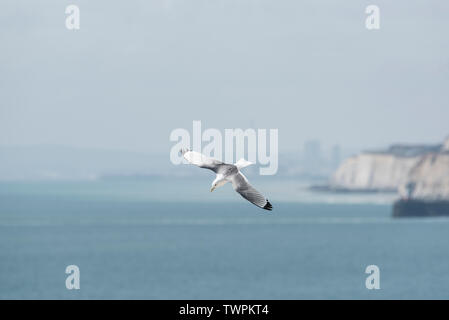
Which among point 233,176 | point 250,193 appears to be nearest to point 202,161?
point 233,176

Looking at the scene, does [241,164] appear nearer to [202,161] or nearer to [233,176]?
[233,176]

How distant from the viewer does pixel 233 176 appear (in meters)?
15.3

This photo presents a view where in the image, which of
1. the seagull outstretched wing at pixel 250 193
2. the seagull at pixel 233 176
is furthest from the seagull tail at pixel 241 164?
the seagull outstretched wing at pixel 250 193

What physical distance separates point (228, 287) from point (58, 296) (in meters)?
26.3

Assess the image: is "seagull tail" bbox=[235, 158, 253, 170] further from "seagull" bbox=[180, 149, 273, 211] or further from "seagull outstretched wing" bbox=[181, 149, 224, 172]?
"seagull outstretched wing" bbox=[181, 149, 224, 172]

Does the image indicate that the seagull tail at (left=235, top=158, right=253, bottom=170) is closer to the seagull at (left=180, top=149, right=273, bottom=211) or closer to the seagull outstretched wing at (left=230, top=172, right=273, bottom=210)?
the seagull at (left=180, top=149, right=273, bottom=211)

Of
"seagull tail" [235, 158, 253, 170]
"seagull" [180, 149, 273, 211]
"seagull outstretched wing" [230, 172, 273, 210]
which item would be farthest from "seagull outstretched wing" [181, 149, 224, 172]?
"seagull outstretched wing" [230, 172, 273, 210]

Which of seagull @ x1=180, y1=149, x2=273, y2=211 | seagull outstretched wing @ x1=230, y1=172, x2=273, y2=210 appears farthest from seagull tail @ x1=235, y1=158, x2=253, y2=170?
seagull outstretched wing @ x1=230, y1=172, x2=273, y2=210

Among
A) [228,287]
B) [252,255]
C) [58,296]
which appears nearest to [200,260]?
[252,255]

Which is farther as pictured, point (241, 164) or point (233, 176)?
point (241, 164)

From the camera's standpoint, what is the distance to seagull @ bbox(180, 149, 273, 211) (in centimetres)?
1510

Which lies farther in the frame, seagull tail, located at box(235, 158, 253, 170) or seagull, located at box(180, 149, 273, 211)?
seagull tail, located at box(235, 158, 253, 170)

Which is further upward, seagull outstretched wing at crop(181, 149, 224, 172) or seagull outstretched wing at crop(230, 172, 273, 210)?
seagull outstretched wing at crop(181, 149, 224, 172)
